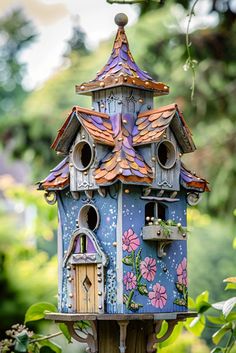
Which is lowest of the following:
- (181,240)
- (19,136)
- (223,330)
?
(223,330)

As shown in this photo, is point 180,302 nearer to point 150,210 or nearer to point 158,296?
point 158,296

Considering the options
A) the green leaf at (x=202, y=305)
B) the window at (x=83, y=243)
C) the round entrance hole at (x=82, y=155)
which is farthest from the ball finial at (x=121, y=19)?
the green leaf at (x=202, y=305)

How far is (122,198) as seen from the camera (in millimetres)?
3754

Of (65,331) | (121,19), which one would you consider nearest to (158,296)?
(65,331)

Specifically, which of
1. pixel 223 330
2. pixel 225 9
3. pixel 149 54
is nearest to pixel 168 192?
pixel 223 330

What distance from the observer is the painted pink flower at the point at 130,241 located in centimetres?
371

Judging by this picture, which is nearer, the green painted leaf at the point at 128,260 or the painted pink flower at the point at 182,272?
the green painted leaf at the point at 128,260

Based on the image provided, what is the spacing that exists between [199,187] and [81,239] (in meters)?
0.52

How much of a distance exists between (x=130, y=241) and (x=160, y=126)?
1.52ft

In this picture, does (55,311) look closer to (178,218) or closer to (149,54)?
(178,218)

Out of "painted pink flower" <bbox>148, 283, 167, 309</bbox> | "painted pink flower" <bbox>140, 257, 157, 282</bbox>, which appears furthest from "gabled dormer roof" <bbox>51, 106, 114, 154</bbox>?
"painted pink flower" <bbox>148, 283, 167, 309</bbox>

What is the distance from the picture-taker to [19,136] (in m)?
13.5

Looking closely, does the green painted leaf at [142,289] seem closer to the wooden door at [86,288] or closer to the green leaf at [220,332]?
the wooden door at [86,288]

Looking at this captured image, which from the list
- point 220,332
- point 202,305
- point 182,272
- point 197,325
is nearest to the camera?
point 182,272
